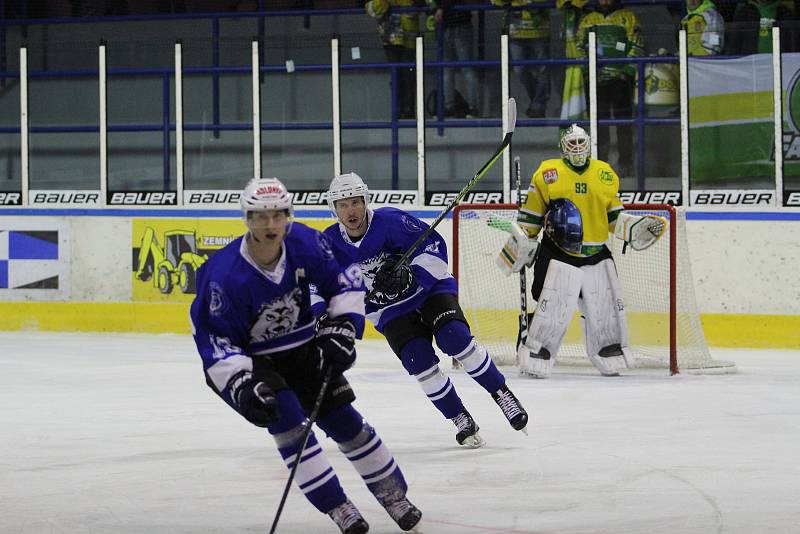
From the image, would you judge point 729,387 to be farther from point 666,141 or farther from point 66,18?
point 66,18

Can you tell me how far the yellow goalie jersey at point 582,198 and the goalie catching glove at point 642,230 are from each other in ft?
0.44

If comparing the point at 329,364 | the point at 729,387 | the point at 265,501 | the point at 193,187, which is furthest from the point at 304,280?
the point at 193,187

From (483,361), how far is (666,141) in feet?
13.9

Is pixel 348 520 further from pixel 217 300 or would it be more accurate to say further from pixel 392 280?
pixel 392 280

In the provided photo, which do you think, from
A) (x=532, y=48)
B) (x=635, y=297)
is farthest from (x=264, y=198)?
(x=532, y=48)

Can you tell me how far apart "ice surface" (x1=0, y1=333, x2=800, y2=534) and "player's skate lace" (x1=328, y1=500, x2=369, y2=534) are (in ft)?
0.63

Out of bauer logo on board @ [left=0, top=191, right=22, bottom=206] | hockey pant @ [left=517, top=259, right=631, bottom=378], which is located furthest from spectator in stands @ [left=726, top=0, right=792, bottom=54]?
bauer logo on board @ [left=0, top=191, right=22, bottom=206]

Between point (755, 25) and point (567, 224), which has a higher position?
point (755, 25)

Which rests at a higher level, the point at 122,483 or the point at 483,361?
the point at 483,361

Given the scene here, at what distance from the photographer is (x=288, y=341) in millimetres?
4102

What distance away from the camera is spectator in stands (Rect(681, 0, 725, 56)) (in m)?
9.48

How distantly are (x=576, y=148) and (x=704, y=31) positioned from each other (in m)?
1.98

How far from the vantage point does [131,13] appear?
41.2 feet

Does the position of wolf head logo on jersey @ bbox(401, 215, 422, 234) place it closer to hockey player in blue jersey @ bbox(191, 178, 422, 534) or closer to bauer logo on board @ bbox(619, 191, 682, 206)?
hockey player in blue jersey @ bbox(191, 178, 422, 534)
